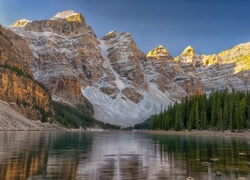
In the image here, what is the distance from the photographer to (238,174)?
2288 cm

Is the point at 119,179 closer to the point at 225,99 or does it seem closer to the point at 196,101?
the point at 225,99

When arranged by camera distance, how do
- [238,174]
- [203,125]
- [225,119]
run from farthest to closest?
[203,125]
[225,119]
[238,174]

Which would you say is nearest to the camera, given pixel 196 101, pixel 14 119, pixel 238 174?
pixel 238 174

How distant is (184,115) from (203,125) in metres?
21.0

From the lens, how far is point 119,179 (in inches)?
828

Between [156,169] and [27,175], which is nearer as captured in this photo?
[27,175]

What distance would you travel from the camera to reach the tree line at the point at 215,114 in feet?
373

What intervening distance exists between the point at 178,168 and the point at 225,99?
4299 inches

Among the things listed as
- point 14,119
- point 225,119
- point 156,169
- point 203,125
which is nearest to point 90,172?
point 156,169

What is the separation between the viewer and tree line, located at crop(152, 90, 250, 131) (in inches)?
4473

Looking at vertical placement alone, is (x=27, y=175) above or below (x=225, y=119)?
below

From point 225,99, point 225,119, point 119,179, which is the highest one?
point 225,99

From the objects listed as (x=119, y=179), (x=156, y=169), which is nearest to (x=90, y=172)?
(x=119, y=179)

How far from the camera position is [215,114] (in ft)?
409
